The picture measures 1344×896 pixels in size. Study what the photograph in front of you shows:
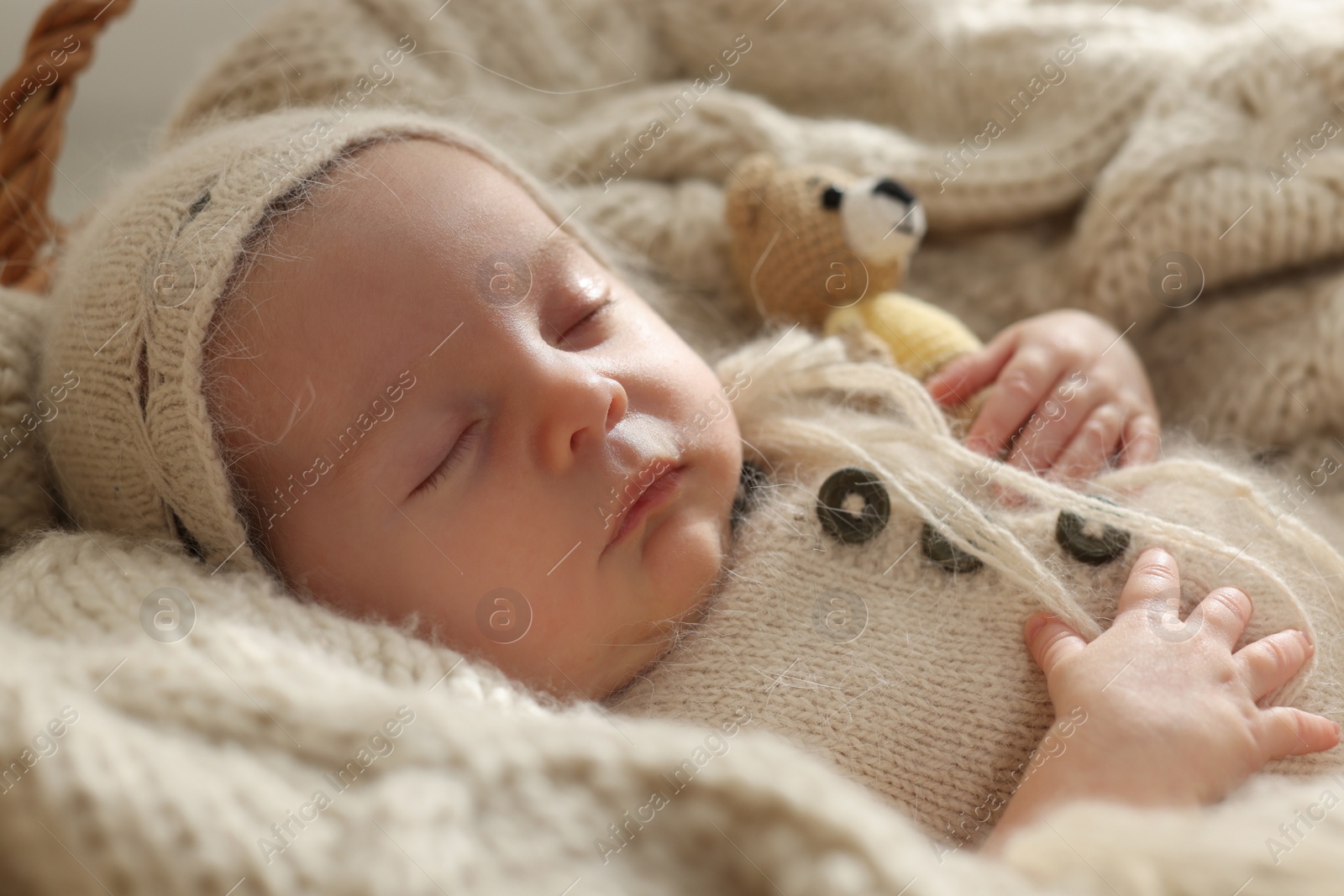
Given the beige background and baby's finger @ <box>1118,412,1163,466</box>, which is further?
the beige background

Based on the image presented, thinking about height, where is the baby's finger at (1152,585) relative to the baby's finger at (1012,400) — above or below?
below

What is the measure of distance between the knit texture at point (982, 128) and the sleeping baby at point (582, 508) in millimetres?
322

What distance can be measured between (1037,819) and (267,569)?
66 cm

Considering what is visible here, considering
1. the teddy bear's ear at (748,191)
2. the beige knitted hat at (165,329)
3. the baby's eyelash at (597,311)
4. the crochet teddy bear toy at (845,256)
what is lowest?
the crochet teddy bear toy at (845,256)

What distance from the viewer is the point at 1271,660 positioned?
780 mm

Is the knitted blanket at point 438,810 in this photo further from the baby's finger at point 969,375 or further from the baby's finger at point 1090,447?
the baby's finger at point 969,375

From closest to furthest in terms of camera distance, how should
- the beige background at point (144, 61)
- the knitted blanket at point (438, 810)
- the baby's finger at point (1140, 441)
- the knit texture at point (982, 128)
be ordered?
the knitted blanket at point (438, 810), the baby's finger at point (1140, 441), the knit texture at point (982, 128), the beige background at point (144, 61)

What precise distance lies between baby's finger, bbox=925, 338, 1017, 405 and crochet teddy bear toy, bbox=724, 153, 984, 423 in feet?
0.05

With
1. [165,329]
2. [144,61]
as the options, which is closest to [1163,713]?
[165,329]

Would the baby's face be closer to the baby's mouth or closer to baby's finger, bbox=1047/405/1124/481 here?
the baby's mouth

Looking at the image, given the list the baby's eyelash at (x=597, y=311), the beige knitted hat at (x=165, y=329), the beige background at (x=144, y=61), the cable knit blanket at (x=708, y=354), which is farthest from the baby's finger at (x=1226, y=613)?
the beige background at (x=144, y=61)

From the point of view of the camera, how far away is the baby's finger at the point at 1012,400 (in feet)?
3.44

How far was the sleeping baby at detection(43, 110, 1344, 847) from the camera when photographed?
0.83m

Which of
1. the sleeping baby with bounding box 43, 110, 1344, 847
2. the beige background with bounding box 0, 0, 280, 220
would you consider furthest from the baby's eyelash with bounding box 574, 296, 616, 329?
the beige background with bounding box 0, 0, 280, 220
